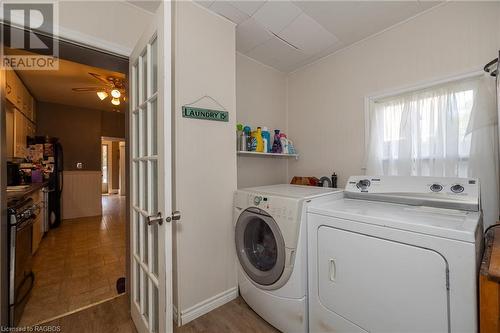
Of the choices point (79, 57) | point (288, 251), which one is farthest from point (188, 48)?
point (288, 251)

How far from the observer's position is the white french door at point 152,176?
1051mm

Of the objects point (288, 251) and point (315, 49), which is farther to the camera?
point (315, 49)

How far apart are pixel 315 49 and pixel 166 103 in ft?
6.37

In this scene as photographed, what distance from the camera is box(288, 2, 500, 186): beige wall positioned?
158 centimetres

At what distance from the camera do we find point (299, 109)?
2760 mm

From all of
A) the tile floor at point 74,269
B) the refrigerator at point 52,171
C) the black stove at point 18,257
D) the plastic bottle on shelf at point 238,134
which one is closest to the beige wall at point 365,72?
the plastic bottle on shelf at point 238,134

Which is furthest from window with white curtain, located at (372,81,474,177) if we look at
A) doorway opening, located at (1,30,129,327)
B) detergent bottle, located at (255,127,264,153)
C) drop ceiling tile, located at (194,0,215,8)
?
doorway opening, located at (1,30,129,327)

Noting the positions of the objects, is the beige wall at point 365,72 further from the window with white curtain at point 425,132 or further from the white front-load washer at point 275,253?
the white front-load washer at point 275,253

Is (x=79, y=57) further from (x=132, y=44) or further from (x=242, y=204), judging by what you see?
(x=242, y=204)

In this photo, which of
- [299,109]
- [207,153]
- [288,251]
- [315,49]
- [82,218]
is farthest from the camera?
[82,218]

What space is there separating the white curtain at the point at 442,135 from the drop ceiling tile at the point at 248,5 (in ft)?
4.50

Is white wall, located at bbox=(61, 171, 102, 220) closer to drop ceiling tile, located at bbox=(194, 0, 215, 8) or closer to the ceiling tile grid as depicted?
the ceiling tile grid

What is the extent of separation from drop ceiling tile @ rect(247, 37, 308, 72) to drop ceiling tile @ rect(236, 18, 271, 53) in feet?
0.24

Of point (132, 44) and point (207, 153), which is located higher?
point (132, 44)
